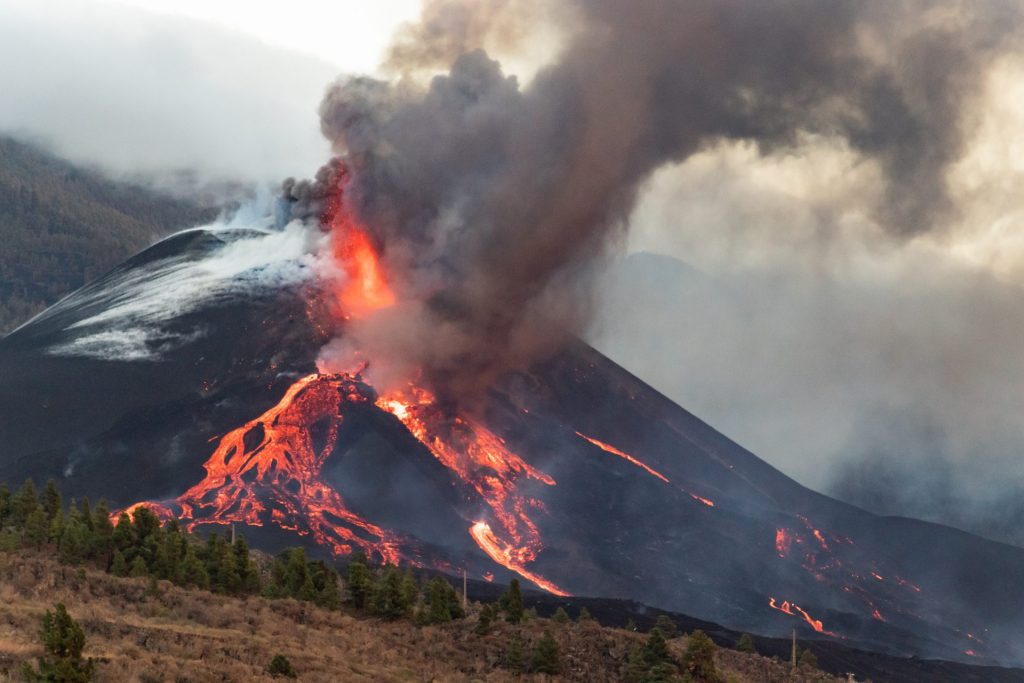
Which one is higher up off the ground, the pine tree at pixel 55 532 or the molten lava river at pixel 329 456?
the molten lava river at pixel 329 456

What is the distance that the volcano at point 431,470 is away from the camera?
94812 mm

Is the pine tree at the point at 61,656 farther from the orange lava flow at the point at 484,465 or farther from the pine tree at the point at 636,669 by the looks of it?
the orange lava flow at the point at 484,465

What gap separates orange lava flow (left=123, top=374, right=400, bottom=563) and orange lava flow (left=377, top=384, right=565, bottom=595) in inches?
206

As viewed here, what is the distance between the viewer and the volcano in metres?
94.8

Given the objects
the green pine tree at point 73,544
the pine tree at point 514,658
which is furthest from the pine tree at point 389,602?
the green pine tree at point 73,544

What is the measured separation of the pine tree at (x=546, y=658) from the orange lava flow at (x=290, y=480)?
44.0 metres

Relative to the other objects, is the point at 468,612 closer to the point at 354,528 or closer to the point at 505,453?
the point at 354,528

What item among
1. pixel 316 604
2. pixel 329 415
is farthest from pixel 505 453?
pixel 316 604

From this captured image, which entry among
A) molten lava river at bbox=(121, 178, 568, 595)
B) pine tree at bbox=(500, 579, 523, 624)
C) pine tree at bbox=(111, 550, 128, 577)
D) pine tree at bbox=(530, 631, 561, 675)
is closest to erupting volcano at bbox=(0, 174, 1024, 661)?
molten lava river at bbox=(121, 178, 568, 595)

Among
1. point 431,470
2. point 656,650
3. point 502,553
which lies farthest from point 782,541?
point 656,650

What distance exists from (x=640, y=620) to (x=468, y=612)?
27581 millimetres

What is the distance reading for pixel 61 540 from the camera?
4772cm

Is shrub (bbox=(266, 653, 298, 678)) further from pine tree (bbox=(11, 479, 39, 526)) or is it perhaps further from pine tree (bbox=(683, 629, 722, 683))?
pine tree (bbox=(11, 479, 39, 526))

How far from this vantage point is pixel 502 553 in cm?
9600
